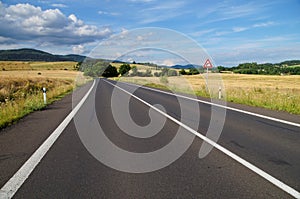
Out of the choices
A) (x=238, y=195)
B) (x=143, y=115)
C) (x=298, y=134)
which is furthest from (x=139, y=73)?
(x=238, y=195)

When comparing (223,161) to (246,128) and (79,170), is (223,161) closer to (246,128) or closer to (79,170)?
(79,170)

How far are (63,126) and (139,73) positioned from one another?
56.6 metres

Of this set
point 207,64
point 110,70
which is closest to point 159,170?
point 207,64

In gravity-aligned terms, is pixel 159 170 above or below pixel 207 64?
below

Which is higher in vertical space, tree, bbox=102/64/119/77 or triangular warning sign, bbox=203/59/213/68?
triangular warning sign, bbox=203/59/213/68

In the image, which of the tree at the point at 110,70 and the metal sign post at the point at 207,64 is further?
the tree at the point at 110,70

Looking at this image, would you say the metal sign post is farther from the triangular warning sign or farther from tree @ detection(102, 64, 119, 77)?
tree @ detection(102, 64, 119, 77)

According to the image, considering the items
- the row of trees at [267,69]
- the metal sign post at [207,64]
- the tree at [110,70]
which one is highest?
the metal sign post at [207,64]

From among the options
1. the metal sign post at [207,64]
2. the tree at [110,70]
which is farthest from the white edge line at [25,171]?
the tree at [110,70]

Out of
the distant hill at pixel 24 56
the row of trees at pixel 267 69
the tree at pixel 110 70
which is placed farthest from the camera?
the distant hill at pixel 24 56

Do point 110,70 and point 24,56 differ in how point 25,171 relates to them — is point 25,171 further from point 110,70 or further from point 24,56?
point 24,56

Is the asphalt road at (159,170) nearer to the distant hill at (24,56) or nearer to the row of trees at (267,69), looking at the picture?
the row of trees at (267,69)

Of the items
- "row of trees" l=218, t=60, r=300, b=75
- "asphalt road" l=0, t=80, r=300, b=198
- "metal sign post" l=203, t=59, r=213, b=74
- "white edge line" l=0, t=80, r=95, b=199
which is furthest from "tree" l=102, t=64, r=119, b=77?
"white edge line" l=0, t=80, r=95, b=199

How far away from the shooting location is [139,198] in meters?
4.11
